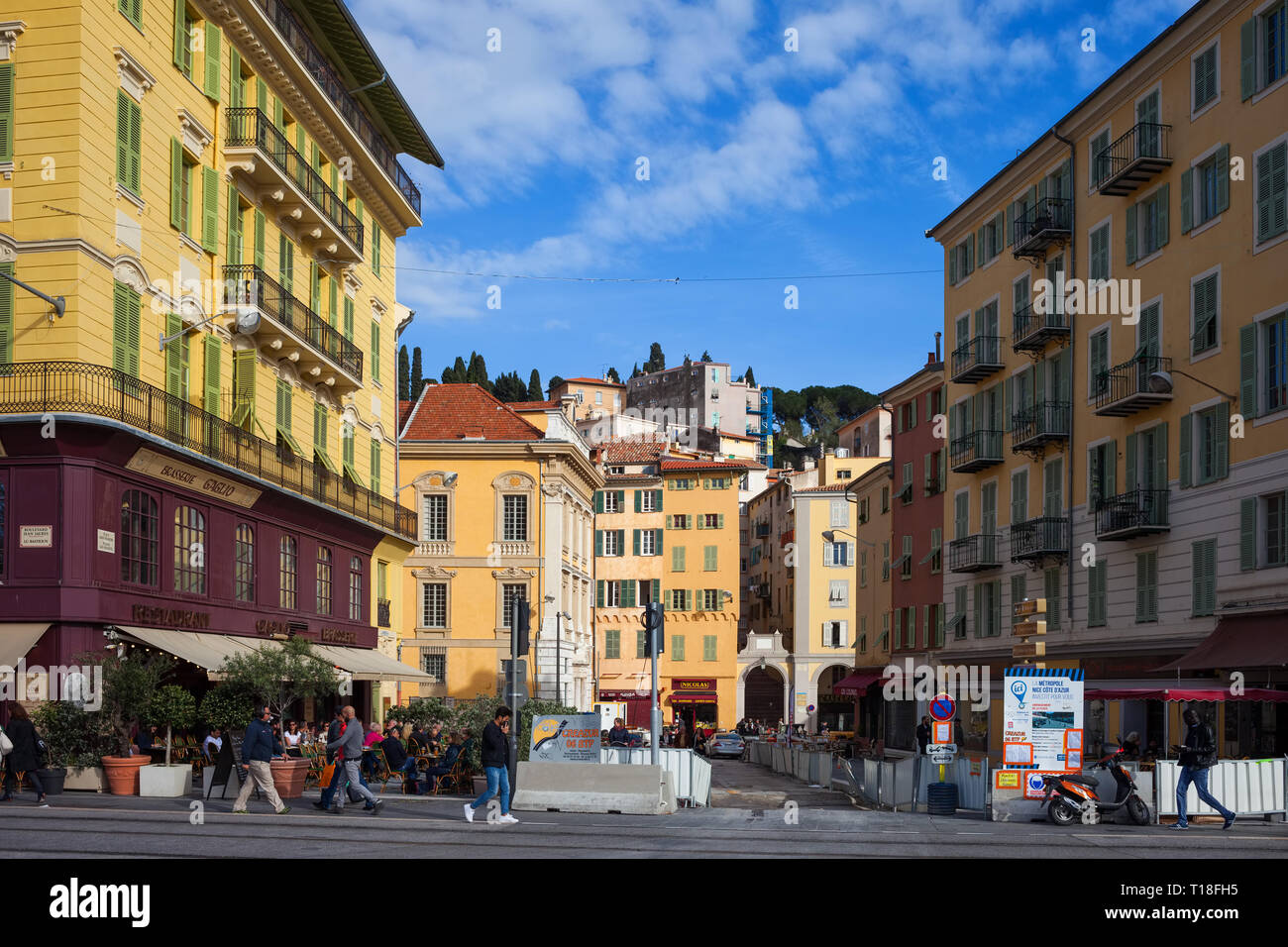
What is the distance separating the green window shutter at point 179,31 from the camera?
107 feet

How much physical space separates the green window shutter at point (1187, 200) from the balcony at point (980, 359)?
41.6 feet

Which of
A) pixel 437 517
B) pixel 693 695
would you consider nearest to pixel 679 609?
pixel 693 695

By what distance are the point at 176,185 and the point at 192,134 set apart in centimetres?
174

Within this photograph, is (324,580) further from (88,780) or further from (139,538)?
(88,780)

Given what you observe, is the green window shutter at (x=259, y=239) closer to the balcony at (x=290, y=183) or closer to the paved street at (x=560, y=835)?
the balcony at (x=290, y=183)

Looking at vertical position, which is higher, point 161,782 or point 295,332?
point 295,332

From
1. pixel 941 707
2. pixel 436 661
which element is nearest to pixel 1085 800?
pixel 941 707

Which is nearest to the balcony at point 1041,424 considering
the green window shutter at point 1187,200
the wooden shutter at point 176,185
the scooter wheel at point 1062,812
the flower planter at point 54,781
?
the green window shutter at point 1187,200

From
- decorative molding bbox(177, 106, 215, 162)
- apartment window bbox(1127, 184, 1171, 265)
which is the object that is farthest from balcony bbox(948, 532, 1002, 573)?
decorative molding bbox(177, 106, 215, 162)

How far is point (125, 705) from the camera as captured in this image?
2581 cm

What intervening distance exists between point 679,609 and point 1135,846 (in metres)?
71.8

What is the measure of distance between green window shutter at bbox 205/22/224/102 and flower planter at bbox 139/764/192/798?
16.5 metres
